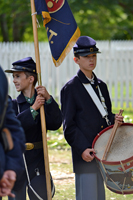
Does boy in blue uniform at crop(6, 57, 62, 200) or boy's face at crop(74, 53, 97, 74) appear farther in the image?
boy's face at crop(74, 53, 97, 74)

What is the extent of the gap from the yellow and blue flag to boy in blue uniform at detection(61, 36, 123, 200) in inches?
4.9

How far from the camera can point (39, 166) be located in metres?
3.71

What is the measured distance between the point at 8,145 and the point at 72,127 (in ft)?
5.80

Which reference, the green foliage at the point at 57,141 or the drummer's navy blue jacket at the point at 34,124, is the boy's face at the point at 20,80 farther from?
the green foliage at the point at 57,141

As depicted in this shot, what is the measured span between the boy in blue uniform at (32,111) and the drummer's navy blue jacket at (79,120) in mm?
160

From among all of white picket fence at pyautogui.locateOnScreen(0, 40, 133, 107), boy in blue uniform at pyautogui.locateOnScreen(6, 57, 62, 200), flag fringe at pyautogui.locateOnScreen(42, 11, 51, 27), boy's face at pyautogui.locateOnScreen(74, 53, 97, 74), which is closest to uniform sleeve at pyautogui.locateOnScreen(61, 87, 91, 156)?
boy in blue uniform at pyautogui.locateOnScreen(6, 57, 62, 200)

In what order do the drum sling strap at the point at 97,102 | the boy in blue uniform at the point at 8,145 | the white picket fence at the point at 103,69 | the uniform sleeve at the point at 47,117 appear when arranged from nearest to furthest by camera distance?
the boy in blue uniform at the point at 8,145 < the uniform sleeve at the point at 47,117 < the drum sling strap at the point at 97,102 < the white picket fence at the point at 103,69

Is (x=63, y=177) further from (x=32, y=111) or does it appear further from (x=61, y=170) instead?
(x=32, y=111)

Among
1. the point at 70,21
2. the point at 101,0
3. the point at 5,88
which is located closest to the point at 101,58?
the point at 101,0

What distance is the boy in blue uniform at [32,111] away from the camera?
3.62 metres

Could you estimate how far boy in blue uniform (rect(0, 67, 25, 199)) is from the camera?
213cm

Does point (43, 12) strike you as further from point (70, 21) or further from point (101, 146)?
point (101, 146)

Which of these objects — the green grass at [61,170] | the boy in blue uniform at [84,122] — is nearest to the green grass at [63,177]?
the green grass at [61,170]

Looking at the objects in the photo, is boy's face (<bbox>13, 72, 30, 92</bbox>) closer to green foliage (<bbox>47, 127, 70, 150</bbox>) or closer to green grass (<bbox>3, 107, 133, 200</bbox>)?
green grass (<bbox>3, 107, 133, 200</bbox>)
